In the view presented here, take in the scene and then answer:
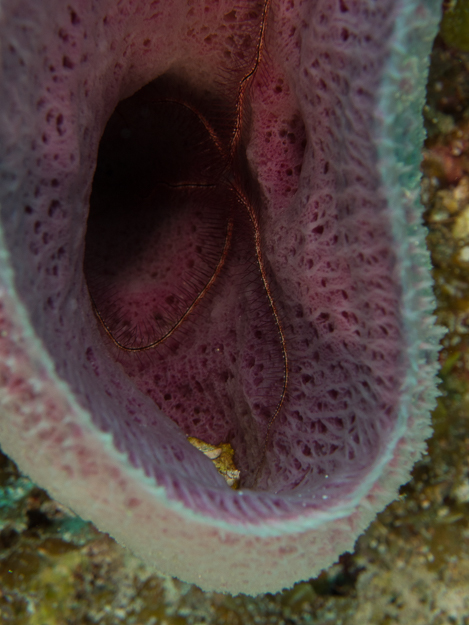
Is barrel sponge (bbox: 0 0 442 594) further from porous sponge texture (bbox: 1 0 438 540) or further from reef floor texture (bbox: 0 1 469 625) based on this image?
reef floor texture (bbox: 0 1 469 625)

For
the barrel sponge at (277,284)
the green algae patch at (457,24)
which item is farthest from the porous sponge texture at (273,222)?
the green algae patch at (457,24)

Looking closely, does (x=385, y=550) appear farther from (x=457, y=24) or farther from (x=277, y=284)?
(x=457, y=24)

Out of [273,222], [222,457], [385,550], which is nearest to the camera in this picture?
[273,222]

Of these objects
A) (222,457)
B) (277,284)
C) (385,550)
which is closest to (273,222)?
(277,284)

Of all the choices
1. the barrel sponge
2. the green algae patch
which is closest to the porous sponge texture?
the barrel sponge

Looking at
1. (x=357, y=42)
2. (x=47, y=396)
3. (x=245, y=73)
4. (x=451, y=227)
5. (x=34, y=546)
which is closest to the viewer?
(x=47, y=396)

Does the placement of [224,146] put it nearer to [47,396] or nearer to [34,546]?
[47,396]

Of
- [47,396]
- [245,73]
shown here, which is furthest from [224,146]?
[47,396]
